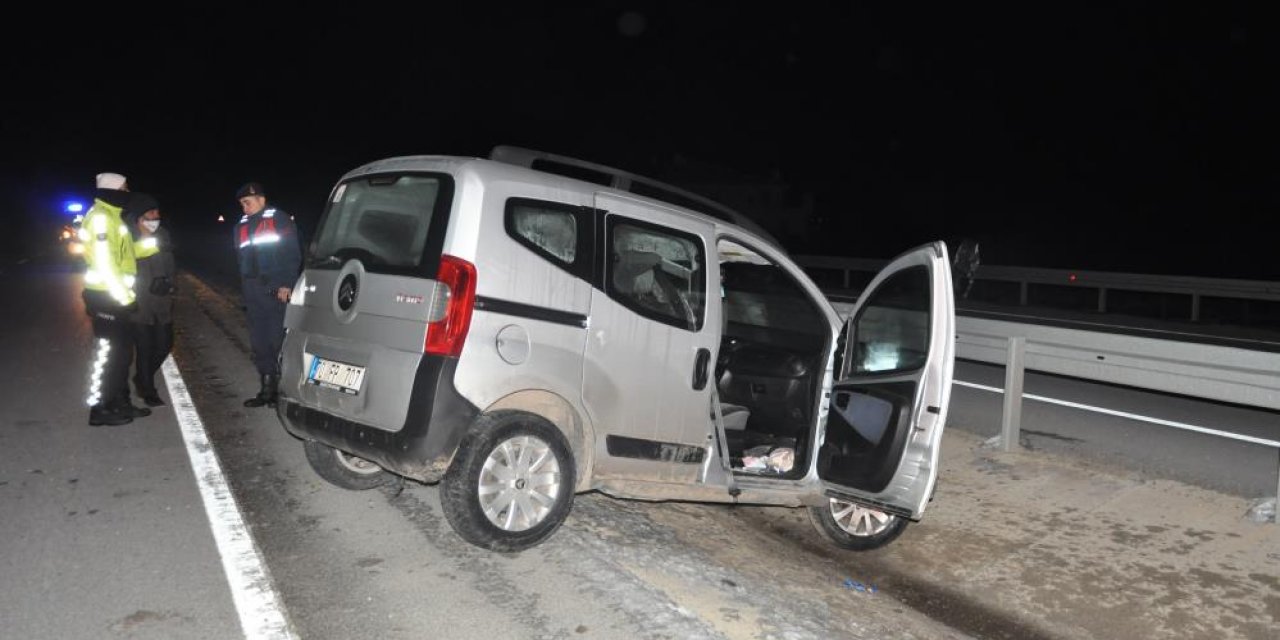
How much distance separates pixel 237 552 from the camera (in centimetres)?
436

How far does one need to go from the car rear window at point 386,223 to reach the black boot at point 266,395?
296 cm

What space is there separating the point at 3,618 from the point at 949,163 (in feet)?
213

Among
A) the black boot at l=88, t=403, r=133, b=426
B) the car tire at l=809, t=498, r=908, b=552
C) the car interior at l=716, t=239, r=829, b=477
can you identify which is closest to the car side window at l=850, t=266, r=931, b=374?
the car interior at l=716, t=239, r=829, b=477

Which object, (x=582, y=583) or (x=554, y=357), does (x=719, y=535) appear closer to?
(x=582, y=583)

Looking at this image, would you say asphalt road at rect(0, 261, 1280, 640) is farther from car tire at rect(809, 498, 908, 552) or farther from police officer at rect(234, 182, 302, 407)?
police officer at rect(234, 182, 302, 407)

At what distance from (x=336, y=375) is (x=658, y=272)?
5.48 feet

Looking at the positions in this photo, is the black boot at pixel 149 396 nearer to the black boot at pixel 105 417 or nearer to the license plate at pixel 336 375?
the black boot at pixel 105 417

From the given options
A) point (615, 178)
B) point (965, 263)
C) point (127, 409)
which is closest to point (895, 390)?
point (965, 263)

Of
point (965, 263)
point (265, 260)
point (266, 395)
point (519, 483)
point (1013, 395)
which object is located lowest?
point (266, 395)

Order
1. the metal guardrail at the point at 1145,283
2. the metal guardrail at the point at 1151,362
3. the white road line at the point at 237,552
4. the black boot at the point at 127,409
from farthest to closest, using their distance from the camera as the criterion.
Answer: the metal guardrail at the point at 1145,283 < the black boot at the point at 127,409 < the metal guardrail at the point at 1151,362 < the white road line at the point at 237,552

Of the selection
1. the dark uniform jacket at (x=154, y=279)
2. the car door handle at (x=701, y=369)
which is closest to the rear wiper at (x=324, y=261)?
the car door handle at (x=701, y=369)

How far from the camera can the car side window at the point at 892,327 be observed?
4.67 m

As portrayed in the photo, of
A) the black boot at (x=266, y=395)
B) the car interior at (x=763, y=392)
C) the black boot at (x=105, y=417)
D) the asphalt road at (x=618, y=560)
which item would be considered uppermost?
the car interior at (x=763, y=392)

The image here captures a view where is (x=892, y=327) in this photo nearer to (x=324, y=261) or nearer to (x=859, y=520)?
(x=859, y=520)
